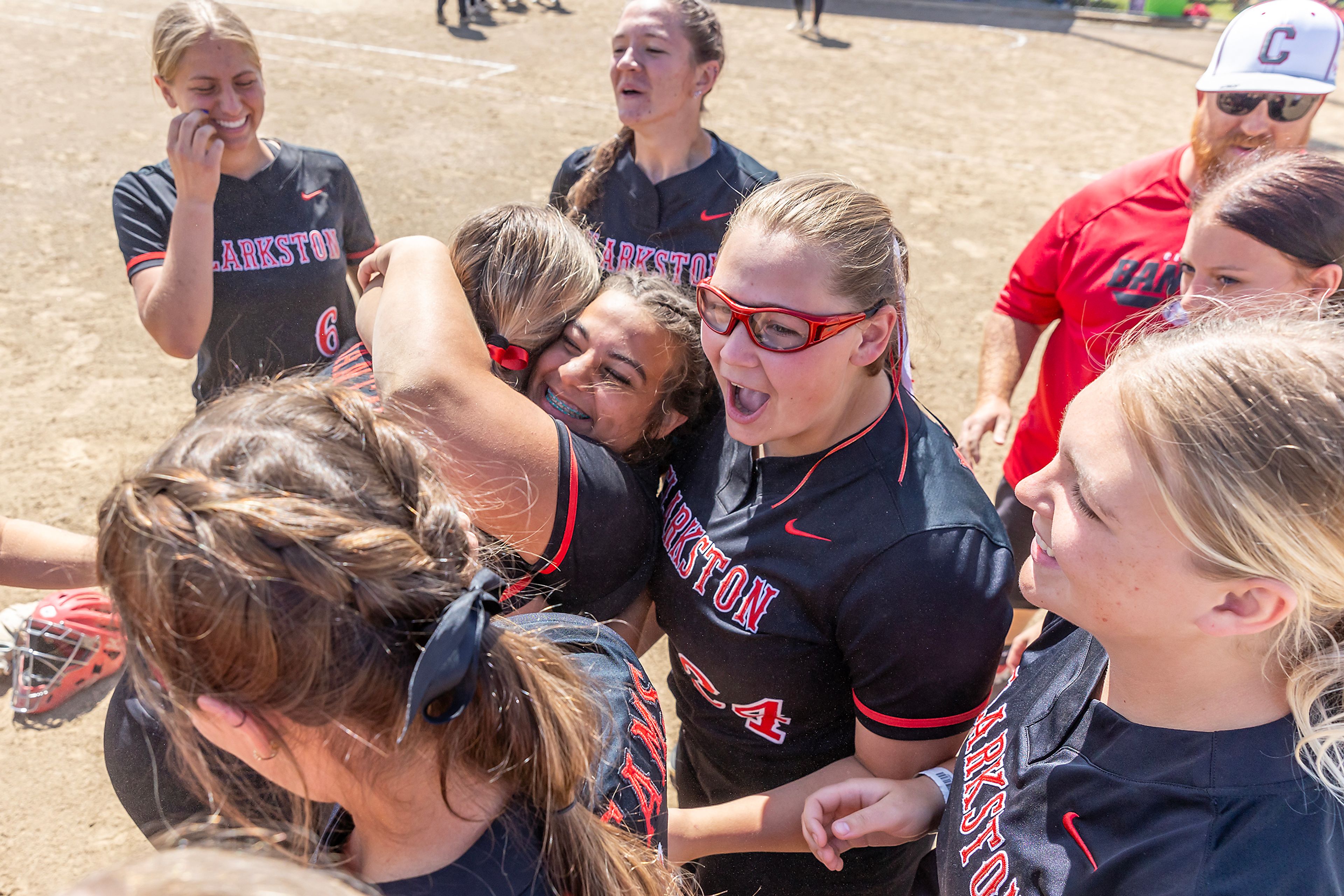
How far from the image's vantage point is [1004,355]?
3.56 metres

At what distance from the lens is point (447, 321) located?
188 cm

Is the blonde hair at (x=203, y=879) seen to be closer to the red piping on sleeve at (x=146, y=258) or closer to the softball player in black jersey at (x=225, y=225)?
the softball player in black jersey at (x=225, y=225)

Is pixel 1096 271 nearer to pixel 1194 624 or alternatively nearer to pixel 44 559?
pixel 1194 624

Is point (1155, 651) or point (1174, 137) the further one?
point (1174, 137)

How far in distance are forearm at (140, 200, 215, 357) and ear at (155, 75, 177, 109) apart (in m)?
0.53

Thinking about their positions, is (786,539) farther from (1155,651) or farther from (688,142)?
(688,142)

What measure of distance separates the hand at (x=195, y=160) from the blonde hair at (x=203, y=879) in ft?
9.18

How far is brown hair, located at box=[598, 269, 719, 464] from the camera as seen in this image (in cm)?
227

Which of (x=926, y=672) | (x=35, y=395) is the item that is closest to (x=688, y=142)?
(x=926, y=672)

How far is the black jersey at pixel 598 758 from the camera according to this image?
1.42m

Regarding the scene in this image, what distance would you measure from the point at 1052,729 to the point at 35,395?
5627 millimetres

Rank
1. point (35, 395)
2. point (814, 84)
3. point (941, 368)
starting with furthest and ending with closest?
point (814, 84) → point (941, 368) → point (35, 395)

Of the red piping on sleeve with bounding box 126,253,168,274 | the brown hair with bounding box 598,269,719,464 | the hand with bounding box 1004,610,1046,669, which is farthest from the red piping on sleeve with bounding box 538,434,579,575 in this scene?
the red piping on sleeve with bounding box 126,253,168,274

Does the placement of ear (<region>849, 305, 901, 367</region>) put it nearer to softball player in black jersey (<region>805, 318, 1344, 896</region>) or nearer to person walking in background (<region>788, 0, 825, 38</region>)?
softball player in black jersey (<region>805, 318, 1344, 896</region>)
